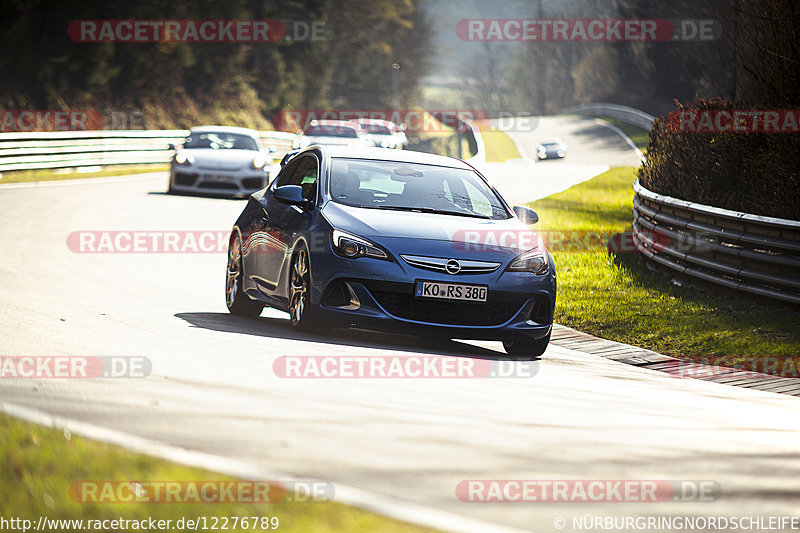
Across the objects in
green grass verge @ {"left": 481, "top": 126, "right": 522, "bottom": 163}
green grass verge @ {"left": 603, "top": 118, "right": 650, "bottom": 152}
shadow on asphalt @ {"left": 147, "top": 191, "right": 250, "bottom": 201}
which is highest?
shadow on asphalt @ {"left": 147, "top": 191, "right": 250, "bottom": 201}

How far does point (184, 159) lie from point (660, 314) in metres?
15.6

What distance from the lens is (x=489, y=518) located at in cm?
370

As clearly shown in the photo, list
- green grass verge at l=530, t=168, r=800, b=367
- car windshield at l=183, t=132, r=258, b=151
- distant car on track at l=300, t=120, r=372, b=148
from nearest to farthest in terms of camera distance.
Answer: green grass verge at l=530, t=168, r=800, b=367
car windshield at l=183, t=132, r=258, b=151
distant car on track at l=300, t=120, r=372, b=148

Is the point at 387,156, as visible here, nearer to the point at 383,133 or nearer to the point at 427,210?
the point at 427,210

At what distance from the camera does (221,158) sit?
2520cm

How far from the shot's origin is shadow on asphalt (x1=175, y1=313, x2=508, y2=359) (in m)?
8.76

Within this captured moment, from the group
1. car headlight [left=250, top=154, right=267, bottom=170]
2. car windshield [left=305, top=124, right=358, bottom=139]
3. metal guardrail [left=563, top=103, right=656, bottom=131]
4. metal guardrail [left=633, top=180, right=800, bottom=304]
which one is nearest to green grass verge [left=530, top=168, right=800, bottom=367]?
metal guardrail [left=633, top=180, right=800, bottom=304]

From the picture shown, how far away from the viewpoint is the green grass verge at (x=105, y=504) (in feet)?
11.2

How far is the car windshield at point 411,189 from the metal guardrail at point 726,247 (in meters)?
2.94

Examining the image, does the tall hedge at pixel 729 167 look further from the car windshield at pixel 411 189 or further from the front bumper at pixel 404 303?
the front bumper at pixel 404 303

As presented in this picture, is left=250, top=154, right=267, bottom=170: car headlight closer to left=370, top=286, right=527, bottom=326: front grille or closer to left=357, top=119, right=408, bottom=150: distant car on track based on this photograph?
left=357, top=119, right=408, bottom=150: distant car on track

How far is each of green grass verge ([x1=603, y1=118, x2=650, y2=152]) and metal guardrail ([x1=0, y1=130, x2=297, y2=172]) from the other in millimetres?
33234

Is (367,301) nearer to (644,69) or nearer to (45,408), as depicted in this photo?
(45,408)

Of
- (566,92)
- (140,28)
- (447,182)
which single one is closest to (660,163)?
(447,182)
